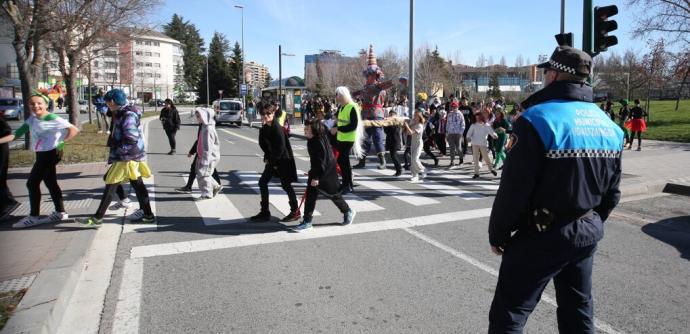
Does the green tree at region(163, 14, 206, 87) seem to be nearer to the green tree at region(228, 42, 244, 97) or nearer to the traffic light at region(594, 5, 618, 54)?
the green tree at region(228, 42, 244, 97)

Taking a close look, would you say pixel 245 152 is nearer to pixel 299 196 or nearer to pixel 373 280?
pixel 299 196

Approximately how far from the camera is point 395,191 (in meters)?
9.27

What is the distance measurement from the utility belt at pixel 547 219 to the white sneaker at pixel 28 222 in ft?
20.8

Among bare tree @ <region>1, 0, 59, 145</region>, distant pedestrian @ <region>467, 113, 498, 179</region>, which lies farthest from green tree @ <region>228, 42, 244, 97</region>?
distant pedestrian @ <region>467, 113, 498, 179</region>

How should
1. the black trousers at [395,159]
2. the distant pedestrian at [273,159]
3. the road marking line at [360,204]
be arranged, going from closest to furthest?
the distant pedestrian at [273,159]
the road marking line at [360,204]
the black trousers at [395,159]

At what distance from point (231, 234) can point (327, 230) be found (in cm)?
124

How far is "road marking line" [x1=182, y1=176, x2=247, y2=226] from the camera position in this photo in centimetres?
682

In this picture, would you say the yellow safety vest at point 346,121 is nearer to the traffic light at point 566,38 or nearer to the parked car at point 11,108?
the traffic light at point 566,38

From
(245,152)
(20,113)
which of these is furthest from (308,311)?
(20,113)

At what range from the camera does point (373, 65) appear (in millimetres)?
13805

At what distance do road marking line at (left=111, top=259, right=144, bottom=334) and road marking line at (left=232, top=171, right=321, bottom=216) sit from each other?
2.81 metres

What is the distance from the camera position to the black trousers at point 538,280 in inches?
93.0

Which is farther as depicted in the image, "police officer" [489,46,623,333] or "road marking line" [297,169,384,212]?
"road marking line" [297,169,384,212]

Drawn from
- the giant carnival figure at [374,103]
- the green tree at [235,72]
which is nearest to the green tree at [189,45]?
the green tree at [235,72]
